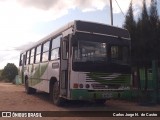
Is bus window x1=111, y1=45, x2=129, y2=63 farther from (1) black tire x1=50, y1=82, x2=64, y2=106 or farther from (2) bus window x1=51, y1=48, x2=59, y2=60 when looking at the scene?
(1) black tire x1=50, y1=82, x2=64, y2=106

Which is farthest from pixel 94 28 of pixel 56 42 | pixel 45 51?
pixel 45 51

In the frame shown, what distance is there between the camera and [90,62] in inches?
540

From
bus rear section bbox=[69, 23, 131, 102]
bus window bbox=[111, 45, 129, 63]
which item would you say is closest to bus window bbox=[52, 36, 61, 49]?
bus rear section bbox=[69, 23, 131, 102]

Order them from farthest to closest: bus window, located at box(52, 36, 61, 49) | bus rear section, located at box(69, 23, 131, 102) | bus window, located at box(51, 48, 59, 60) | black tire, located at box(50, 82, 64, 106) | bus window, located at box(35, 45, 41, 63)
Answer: bus window, located at box(35, 45, 41, 63)
bus window, located at box(52, 36, 61, 49)
bus window, located at box(51, 48, 59, 60)
black tire, located at box(50, 82, 64, 106)
bus rear section, located at box(69, 23, 131, 102)

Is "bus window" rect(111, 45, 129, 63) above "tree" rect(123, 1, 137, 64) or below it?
below

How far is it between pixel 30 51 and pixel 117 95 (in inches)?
400

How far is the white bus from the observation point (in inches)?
536

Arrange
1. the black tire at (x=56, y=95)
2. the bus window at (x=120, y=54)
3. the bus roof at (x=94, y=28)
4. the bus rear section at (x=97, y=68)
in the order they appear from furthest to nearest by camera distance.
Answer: the black tire at (x=56, y=95)
the bus window at (x=120, y=54)
the bus roof at (x=94, y=28)
the bus rear section at (x=97, y=68)

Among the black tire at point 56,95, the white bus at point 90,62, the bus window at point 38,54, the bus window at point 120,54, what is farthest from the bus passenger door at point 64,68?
the bus window at point 38,54

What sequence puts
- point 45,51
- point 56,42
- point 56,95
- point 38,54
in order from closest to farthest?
point 56,95, point 56,42, point 45,51, point 38,54

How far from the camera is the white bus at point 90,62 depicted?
13625 mm

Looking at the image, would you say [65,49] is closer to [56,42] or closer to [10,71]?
[56,42]

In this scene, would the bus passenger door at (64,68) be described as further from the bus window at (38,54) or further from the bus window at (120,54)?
the bus window at (38,54)

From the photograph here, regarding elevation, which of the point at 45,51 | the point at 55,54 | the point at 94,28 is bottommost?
the point at 55,54
